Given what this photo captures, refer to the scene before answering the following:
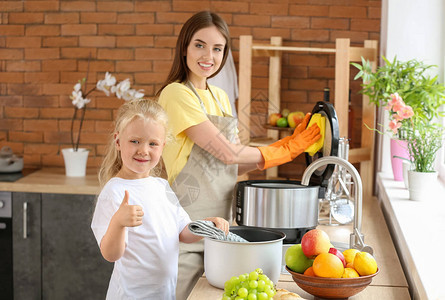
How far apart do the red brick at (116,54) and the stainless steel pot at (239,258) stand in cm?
218

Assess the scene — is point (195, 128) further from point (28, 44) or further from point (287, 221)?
point (28, 44)

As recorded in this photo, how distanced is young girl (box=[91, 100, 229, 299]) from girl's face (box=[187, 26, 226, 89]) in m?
0.44

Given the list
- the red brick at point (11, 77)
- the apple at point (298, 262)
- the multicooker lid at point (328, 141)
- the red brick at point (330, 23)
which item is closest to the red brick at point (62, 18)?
the red brick at point (11, 77)

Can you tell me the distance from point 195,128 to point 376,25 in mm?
1593

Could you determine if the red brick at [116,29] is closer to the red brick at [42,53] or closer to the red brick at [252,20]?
the red brick at [42,53]

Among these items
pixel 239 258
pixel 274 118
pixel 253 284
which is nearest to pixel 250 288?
pixel 253 284

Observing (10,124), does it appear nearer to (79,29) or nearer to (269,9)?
(79,29)

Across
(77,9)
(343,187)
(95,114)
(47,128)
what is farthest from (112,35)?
(343,187)

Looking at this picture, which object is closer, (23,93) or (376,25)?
(376,25)

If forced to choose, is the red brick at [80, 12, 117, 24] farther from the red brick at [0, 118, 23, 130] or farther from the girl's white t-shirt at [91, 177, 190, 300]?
the girl's white t-shirt at [91, 177, 190, 300]

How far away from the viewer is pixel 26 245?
319cm

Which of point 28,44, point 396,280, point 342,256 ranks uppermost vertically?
point 28,44

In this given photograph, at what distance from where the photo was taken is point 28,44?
354 centimetres

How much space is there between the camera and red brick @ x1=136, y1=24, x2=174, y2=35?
338 centimetres
